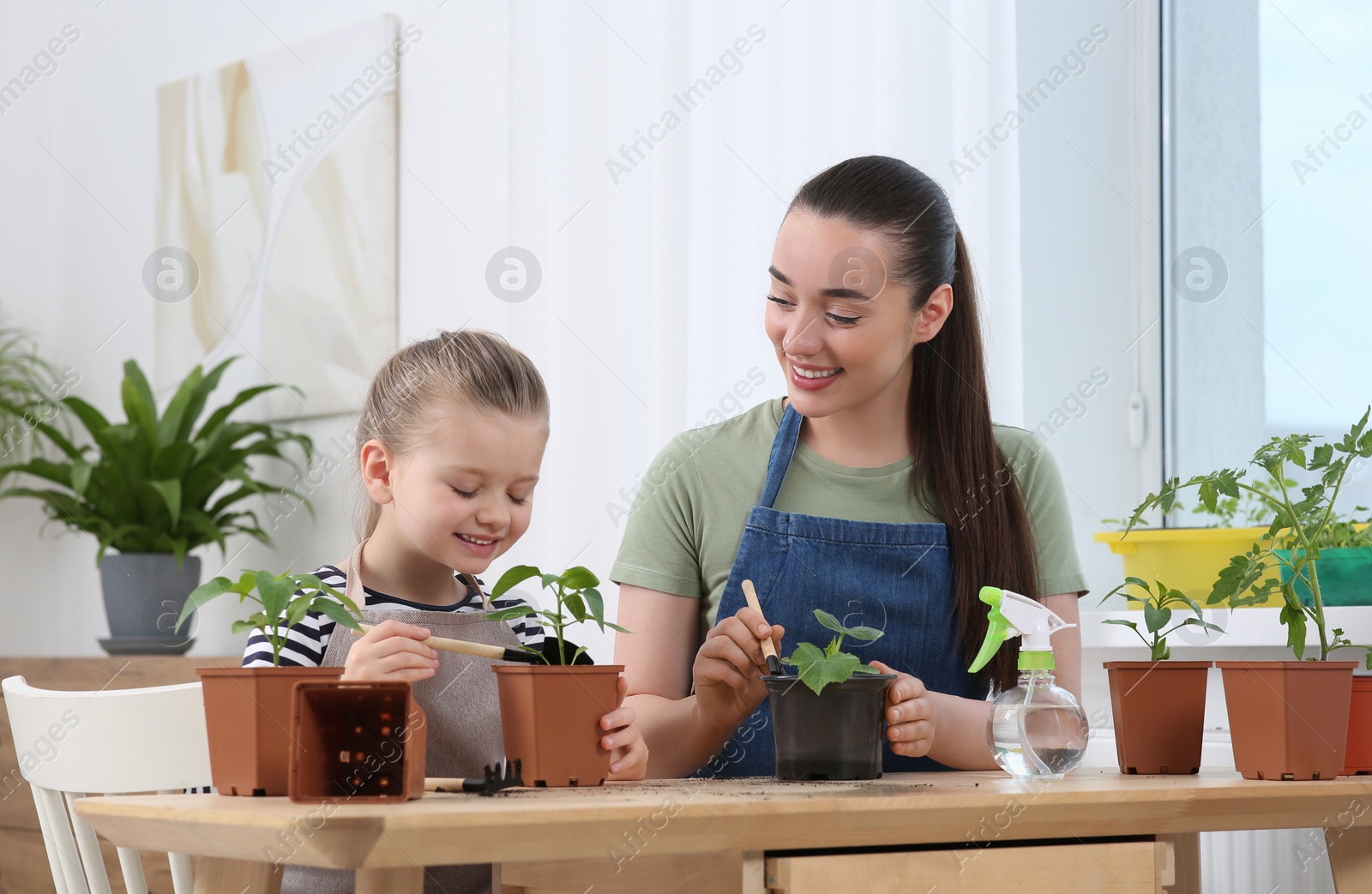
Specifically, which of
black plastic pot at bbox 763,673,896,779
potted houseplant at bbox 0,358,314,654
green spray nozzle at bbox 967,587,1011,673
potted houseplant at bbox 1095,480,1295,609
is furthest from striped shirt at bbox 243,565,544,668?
potted houseplant at bbox 0,358,314,654

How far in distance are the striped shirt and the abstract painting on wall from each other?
4.86 ft

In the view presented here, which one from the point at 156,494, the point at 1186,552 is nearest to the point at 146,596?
the point at 156,494

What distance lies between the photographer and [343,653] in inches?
44.8

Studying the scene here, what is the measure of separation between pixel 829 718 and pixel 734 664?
0.12 metres

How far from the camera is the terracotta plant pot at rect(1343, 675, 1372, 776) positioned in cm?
107

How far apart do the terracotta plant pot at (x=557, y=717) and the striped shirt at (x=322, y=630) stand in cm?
16

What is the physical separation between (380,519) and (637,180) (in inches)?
46.9

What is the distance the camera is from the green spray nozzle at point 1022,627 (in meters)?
1.04

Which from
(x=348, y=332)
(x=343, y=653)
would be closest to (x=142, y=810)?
(x=343, y=653)

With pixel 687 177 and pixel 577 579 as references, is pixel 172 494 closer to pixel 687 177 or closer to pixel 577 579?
pixel 687 177

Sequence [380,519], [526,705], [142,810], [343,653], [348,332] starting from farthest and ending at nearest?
[348,332] < [380,519] < [343,653] < [526,705] < [142,810]

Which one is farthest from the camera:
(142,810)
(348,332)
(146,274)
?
(146,274)

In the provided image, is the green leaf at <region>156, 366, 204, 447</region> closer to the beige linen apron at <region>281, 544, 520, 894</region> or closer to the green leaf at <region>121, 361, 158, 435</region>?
the green leaf at <region>121, 361, 158, 435</region>

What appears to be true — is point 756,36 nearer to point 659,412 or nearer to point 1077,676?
point 659,412
